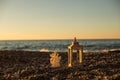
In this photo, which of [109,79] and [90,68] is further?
[90,68]

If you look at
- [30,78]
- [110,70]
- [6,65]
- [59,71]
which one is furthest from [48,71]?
[6,65]

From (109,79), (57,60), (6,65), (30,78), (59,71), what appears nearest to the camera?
(109,79)

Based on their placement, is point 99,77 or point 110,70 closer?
point 99,77

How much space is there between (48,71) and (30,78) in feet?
4.78

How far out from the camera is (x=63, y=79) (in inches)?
479

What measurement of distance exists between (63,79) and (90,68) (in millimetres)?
2113

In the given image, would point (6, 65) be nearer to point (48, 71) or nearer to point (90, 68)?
point (48, 71)

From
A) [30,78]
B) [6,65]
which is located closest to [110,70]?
[30,78]

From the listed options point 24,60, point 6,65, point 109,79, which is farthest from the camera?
point 24,60

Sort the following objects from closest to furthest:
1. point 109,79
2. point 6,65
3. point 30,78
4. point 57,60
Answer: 1. point 109,79
2. point 30,78
3. point 57,60
4. point 6,65

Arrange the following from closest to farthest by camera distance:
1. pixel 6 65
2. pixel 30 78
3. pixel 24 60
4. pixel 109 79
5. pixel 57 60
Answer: pixel 109 79 < pixel 30 78 < pixel 57 60 < pixel 6 65 < pixel 24 60

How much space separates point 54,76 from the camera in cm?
1273

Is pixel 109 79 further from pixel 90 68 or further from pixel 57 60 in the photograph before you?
pixel 57 60

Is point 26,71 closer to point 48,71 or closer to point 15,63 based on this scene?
point 48,71
